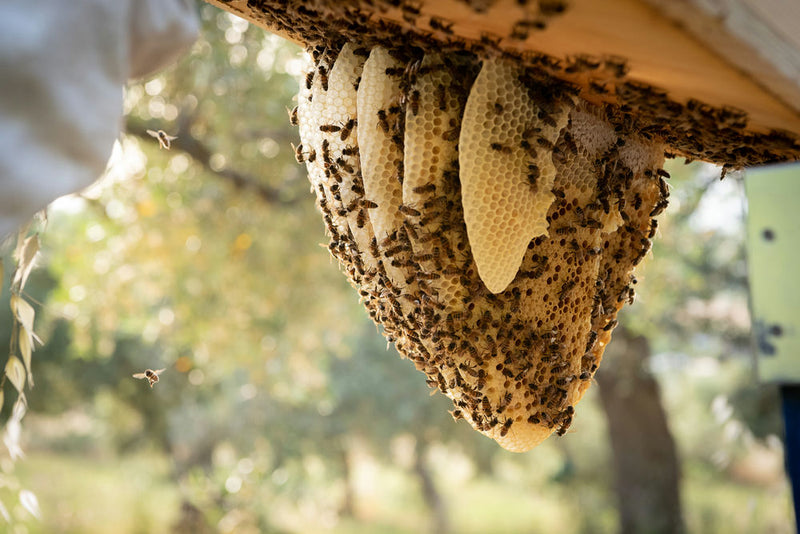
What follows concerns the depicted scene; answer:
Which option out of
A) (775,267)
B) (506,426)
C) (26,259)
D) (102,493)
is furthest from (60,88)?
(102,493)

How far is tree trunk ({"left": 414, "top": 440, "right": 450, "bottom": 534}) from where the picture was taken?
42.6 feet

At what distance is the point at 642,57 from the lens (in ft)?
1.92

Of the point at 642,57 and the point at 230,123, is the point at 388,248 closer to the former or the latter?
the point at 642,57

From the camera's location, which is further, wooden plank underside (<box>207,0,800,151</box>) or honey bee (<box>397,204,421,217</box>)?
honey bee (<box>397,204,421,217</box>)

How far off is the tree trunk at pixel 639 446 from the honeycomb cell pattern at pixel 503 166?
650 centimetres

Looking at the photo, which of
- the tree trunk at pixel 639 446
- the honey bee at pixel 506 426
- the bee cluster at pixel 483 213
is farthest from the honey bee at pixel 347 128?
the tree trunk at pixel 639 446

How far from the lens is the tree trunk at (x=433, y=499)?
511 inches

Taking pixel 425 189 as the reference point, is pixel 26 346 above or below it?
below

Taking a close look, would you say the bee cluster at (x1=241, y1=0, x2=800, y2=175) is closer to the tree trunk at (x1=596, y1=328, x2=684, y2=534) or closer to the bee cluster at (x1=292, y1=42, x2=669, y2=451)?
the bee cluster at (x1=292, y1=42, x2=669, y2=451)

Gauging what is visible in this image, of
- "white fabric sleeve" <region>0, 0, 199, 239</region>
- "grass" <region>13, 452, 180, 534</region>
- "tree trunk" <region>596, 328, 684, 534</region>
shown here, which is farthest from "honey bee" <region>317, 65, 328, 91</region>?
"grass" <region>13, 452, 180, 534</region>

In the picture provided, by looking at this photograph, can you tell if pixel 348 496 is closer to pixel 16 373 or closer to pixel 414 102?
pixel 16 373

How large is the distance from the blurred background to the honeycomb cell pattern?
39cm

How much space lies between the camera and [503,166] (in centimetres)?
73

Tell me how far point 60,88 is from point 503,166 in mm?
448
